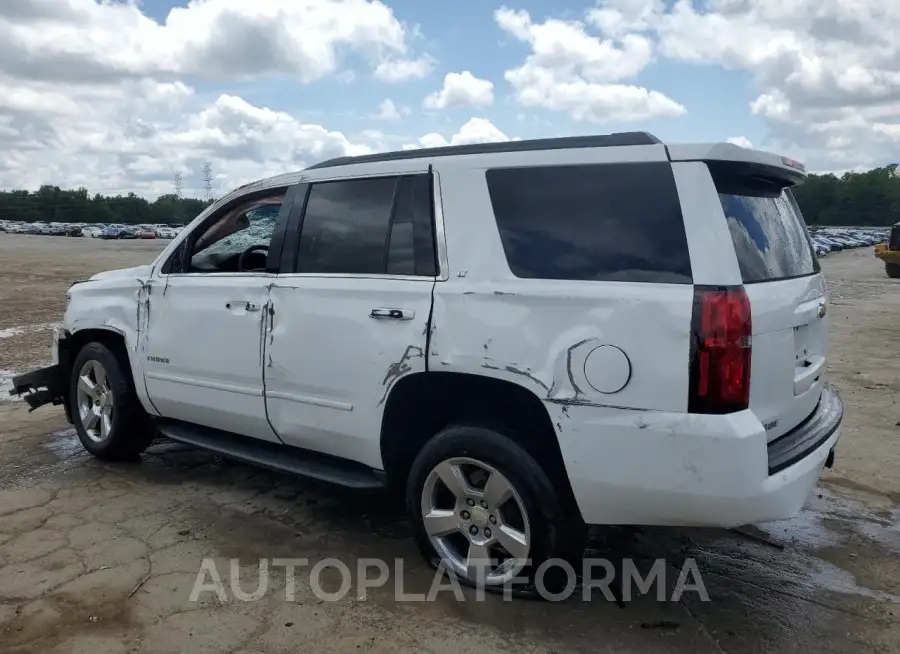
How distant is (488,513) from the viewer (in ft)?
10.5

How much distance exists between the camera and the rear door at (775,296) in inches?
111

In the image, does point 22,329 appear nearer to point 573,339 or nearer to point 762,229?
point 573,339

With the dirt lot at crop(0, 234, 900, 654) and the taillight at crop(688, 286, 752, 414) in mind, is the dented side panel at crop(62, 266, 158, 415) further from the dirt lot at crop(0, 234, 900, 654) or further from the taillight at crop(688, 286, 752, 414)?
the taillight at crop(688, 286, 752, 414)

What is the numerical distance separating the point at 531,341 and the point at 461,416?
23.5 inches

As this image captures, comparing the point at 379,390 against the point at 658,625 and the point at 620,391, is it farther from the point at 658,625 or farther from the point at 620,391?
the point at 658,625

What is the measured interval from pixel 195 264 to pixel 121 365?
0.97 metres

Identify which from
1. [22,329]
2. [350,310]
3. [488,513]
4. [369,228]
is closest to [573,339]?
[488,513]

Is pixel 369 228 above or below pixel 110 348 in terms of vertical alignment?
above

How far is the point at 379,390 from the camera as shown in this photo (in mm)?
3398

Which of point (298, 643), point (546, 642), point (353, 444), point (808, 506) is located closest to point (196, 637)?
point (298, 643)

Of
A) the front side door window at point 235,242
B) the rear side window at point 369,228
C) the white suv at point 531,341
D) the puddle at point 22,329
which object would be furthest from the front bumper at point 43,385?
the puddle at point 22,329

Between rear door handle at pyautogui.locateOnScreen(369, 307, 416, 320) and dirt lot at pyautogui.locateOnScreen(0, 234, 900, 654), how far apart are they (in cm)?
120

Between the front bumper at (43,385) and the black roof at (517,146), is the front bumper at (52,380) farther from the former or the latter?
the black roof at (517,146)

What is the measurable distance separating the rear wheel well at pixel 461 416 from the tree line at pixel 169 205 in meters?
123
